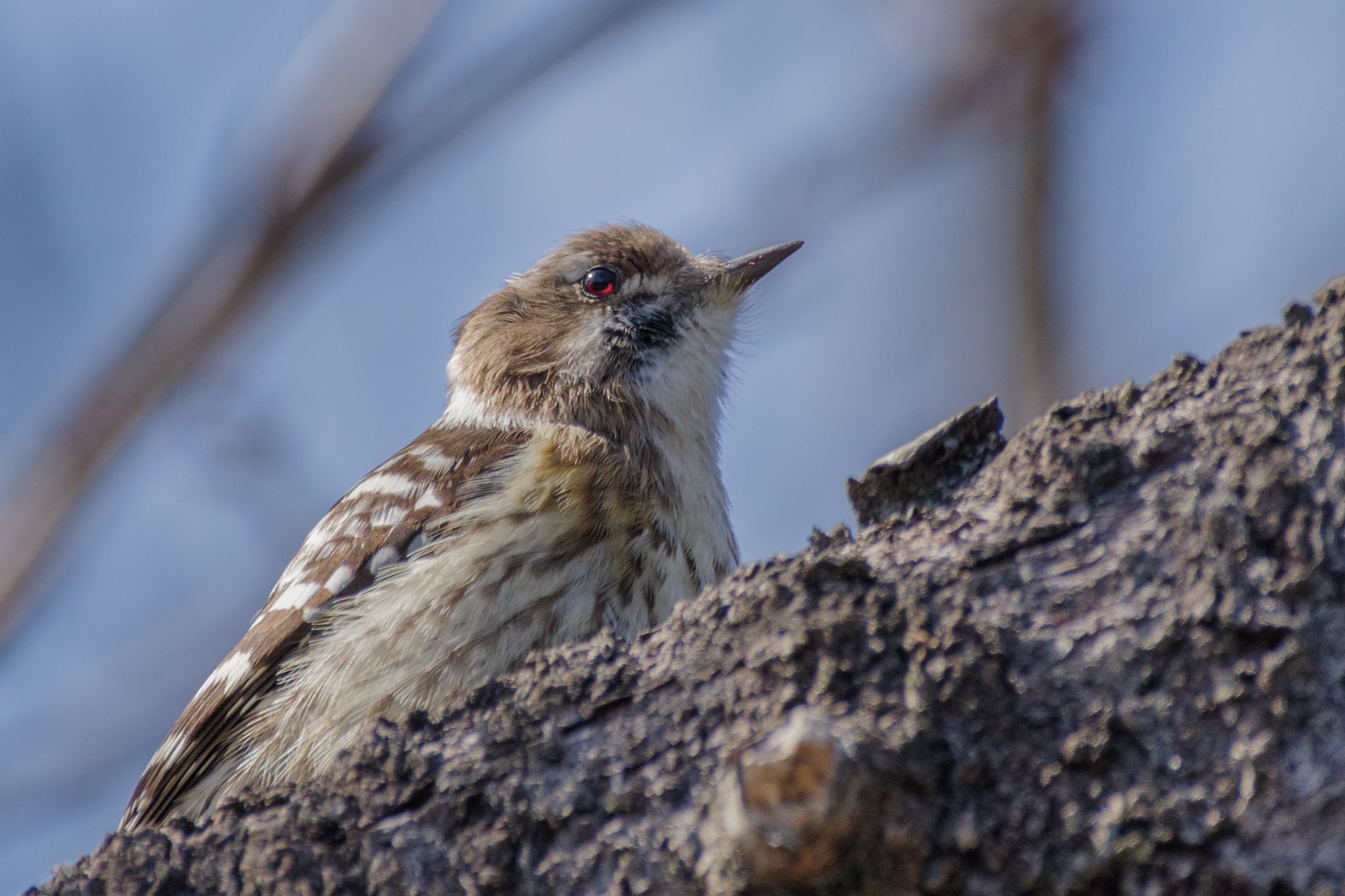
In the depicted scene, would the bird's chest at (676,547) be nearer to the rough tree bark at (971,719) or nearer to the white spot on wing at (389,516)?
the white spot on wing at (389,516)

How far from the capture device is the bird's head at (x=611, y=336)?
14.5 ft

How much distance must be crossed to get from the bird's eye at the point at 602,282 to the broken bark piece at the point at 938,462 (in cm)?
241

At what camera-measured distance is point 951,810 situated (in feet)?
5.88

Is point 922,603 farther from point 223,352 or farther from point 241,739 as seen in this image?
point 223,352

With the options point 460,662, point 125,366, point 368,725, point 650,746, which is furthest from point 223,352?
point 650,746

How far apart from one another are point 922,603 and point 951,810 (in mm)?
337

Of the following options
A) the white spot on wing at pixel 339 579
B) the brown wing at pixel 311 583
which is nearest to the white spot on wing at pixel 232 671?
the brown wing at pixel 311 583

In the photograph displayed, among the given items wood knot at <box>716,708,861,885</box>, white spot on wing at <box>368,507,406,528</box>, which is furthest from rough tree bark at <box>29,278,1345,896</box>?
white spot on wing at <box>368,507,406,528</box>

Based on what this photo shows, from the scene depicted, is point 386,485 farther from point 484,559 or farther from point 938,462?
point 938,462

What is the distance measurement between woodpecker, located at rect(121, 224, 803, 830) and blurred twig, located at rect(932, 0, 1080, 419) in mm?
1540

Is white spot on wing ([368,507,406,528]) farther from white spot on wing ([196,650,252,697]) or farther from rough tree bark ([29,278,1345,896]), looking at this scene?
rough tree bark ([29,278,1345,896])

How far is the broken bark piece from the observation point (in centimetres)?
255

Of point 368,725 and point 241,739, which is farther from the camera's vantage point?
point 241,739

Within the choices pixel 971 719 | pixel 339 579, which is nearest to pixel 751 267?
pixel 339 579
